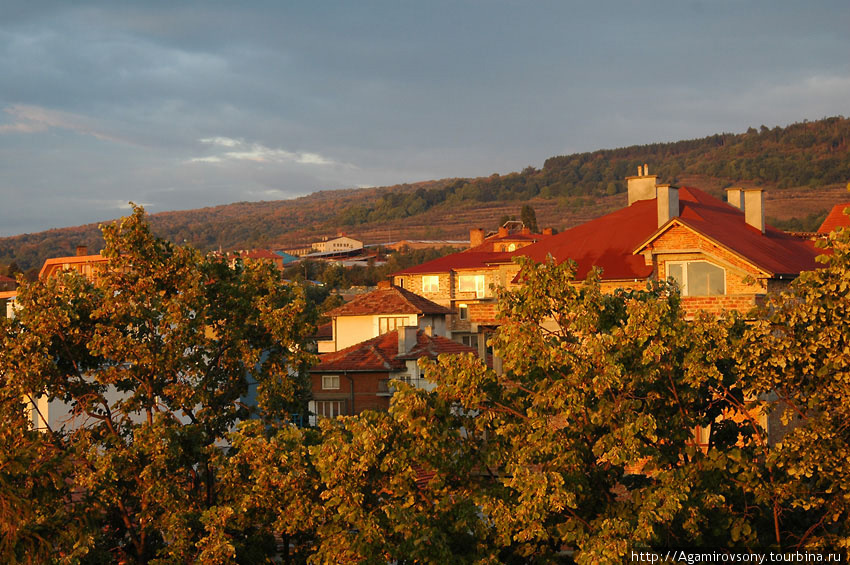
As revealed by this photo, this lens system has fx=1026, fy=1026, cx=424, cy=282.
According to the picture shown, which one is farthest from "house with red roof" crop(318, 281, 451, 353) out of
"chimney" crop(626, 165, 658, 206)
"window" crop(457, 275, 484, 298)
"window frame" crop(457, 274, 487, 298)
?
"chimney" crop(626, 165, 658, 206)

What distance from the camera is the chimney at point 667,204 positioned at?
3444cm

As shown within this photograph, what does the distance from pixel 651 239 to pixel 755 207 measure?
602 cm

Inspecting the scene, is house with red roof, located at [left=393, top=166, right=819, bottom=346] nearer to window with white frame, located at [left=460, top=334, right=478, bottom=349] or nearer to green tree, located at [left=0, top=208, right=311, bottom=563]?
green tree, located at [left=0, top=208, right=311, bottom=563]

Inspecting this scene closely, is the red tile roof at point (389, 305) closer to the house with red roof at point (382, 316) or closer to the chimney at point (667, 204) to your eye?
the house with red roof at point (382, 316)

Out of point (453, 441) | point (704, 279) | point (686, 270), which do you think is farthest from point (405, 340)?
point (453, 441)

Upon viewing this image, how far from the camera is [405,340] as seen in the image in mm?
44344

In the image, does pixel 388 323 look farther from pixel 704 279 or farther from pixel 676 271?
pixel 704 279

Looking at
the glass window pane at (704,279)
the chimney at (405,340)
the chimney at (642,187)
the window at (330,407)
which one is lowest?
the window at (330,407)

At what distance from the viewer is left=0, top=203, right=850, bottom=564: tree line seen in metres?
15.3

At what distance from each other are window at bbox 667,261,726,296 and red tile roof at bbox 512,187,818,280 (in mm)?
935

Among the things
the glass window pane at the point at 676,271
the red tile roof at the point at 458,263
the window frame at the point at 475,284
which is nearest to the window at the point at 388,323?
the window frame at the point at 475,284

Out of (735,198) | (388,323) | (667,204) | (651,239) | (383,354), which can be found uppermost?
(735,198)

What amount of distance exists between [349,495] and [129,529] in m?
4.41

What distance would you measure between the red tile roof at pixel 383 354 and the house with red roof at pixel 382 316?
266 inches
